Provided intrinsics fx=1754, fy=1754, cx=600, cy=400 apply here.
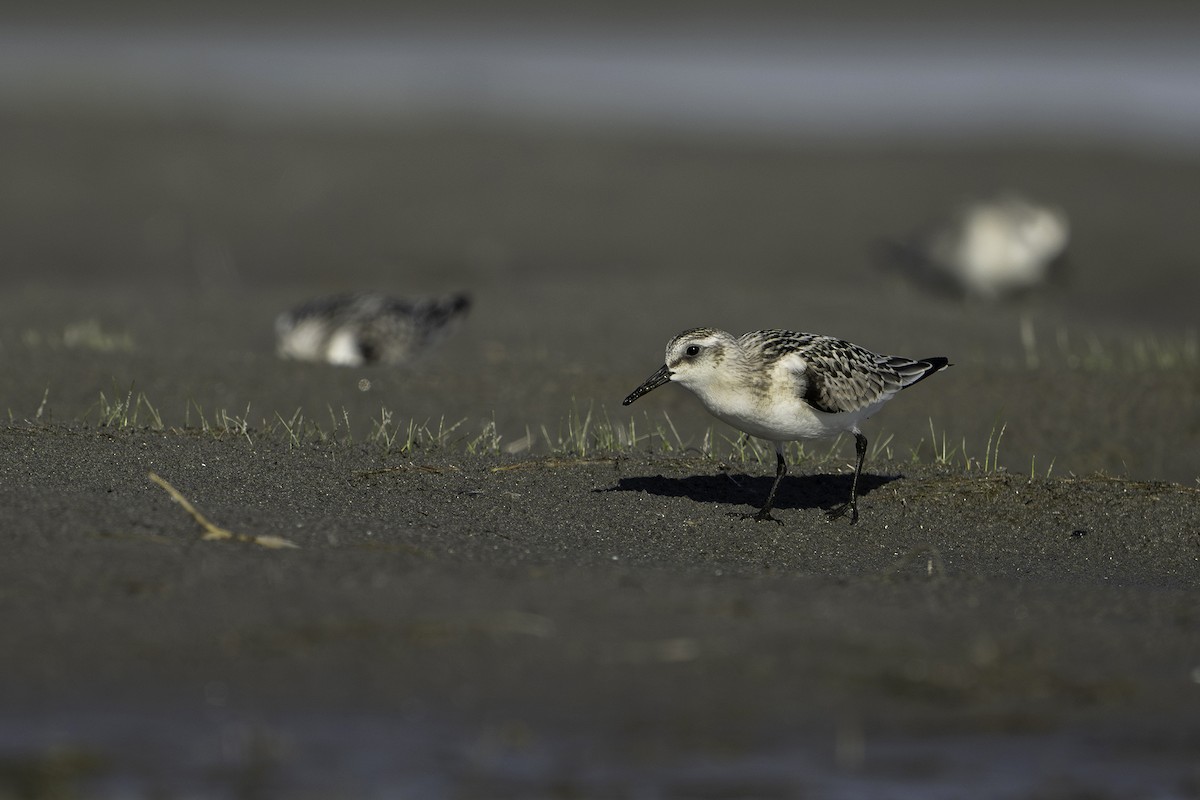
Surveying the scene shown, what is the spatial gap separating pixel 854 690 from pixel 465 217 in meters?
15.9

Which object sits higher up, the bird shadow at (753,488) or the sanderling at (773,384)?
the sanderling at (773,384)

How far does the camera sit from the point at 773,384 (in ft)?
24.1

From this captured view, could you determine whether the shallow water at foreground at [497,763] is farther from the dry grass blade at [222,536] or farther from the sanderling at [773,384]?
the sanderling at [773,384]

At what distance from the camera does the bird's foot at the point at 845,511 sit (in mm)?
7477

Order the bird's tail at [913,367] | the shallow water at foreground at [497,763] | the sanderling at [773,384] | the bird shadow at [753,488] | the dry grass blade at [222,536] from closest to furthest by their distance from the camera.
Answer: the shallow water at foreground at [497,763] < the dry grass blade at [222,536] < the sanderling at [773,384] < the bird shadow at [753,488] < the bird's tail at [913,367]

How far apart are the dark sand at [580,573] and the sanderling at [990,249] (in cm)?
129

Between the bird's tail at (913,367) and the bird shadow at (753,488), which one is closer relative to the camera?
the bird shadow at (753,488)

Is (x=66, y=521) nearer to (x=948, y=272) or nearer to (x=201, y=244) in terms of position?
(x=948, y=272)

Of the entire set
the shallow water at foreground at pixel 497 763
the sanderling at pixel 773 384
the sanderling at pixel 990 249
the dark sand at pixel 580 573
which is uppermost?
the sanderling at pixel 990 249

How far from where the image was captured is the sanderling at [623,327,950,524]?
24.1 feet

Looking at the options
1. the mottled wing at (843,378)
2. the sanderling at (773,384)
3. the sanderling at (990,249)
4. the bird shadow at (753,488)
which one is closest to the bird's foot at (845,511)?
the sanderling at (773,384)

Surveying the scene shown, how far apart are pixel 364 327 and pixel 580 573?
23.0ft

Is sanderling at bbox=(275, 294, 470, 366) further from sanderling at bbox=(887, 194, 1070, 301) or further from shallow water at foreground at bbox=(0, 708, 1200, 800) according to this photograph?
shallow water at foreground at bbox=(0, 708, 1200, 800)

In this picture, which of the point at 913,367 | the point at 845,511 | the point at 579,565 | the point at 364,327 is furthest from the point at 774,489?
the point at 364,327
